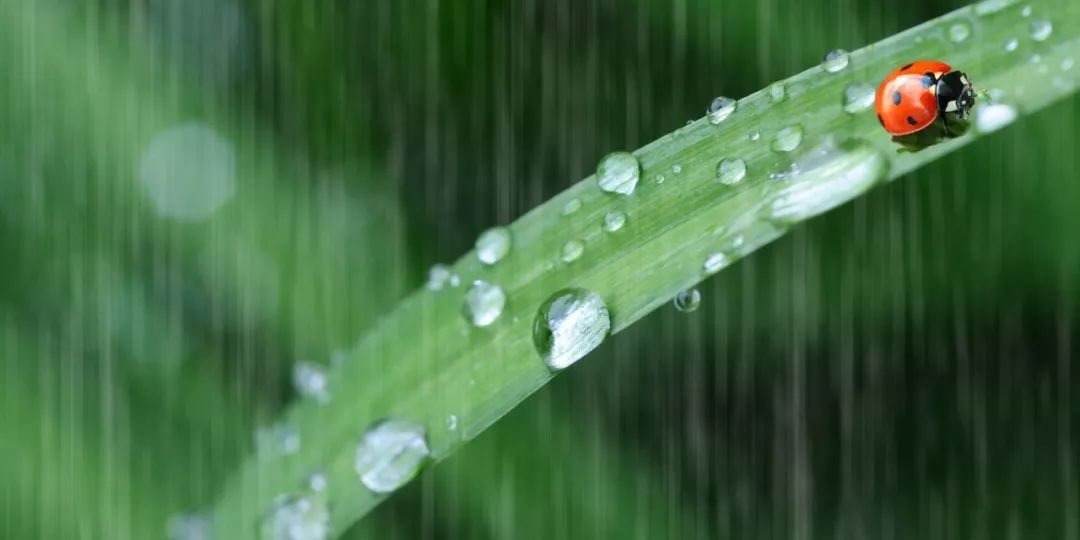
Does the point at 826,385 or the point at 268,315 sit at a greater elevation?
the point at 268,315

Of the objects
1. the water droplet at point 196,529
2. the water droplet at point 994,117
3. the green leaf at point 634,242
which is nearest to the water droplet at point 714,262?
the green leaf at point 634,242

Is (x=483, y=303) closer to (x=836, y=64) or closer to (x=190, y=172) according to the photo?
(x=836, y=64)

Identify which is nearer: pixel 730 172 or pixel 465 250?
pixel 730 172

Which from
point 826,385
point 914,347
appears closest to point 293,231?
point 826,385

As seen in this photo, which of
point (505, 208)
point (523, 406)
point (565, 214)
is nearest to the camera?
point (565, 214)

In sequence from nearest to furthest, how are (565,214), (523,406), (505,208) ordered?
(565,214)
(523,406)
(505,208)

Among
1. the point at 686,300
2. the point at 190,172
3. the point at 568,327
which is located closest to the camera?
the point at 568,327

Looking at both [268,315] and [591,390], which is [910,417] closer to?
[591,390]

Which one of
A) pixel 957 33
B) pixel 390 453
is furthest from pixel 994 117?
pixel 390 453
